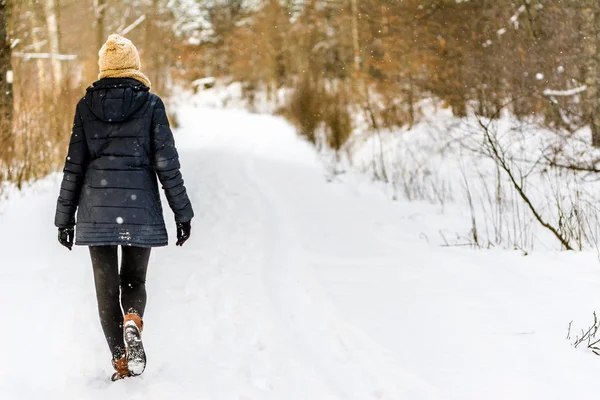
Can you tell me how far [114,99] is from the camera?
269cm

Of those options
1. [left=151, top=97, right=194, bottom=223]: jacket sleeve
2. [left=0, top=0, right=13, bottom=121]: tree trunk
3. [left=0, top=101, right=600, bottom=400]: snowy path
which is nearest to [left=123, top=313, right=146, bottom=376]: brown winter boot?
[left=0, top=101, right=600, bottom=400]: snowy path

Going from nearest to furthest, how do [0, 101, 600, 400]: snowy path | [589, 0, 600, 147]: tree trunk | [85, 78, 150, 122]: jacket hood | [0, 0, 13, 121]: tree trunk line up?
[85, 78, 150, 122]: jacket hood, [0, 101, 600, 400]: snowy path, [589, 0, 600, 147]: tree trunk, [0, 0, 13, 121]: tree trunk

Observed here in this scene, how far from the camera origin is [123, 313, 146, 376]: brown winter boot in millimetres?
2809

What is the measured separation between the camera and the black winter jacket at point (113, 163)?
A: 2.69 metres

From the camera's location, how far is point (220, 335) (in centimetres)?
360

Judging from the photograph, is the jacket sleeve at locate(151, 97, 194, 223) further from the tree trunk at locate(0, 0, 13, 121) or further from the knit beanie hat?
the tree trunk at locate(0, 0, 13, 121)

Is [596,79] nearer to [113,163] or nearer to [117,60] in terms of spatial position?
[117,60]

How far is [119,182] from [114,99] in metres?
0.40

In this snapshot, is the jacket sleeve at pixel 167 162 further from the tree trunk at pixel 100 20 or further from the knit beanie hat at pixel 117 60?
the tree trunk at pixel 100 20

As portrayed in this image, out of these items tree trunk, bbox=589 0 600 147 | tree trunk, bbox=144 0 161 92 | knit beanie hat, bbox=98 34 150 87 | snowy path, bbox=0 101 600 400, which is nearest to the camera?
knit beanie hat, bbox=98 34 150 87

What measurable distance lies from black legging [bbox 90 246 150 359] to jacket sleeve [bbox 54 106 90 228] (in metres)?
0.24

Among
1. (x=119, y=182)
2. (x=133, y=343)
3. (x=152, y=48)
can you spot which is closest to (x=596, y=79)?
(x=119, y=182)

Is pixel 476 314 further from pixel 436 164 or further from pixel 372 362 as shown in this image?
pixel 436 164

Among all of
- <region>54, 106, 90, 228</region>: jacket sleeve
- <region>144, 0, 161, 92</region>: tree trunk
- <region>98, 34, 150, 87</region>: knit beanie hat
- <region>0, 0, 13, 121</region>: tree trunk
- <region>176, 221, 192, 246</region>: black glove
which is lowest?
<region>176, 221, 192, 246</region>: black glove
